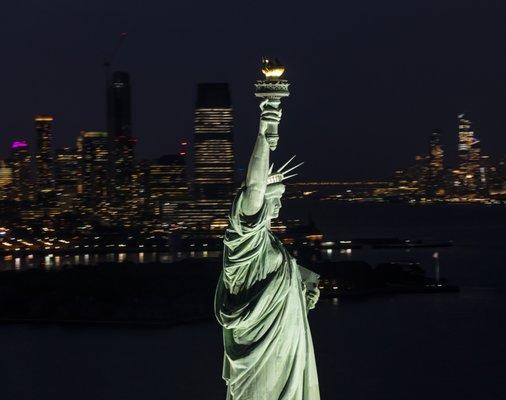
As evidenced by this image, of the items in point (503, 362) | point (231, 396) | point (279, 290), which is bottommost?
point (503, 362)

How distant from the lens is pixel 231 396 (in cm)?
332

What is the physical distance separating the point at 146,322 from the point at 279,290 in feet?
70.3

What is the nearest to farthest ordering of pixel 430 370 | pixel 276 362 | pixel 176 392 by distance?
pixel 276 362
pixel 176 392
pixel 430 370

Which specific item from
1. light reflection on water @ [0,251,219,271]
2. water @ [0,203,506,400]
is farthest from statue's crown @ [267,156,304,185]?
light reflection on water @ [0,251,219,271]

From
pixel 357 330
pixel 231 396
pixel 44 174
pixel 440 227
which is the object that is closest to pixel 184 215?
pixel 44 174

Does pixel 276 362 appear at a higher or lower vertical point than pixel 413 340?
higher

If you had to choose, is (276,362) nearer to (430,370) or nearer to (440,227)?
(430,370)

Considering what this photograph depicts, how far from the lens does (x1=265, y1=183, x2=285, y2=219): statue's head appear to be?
3.27 m

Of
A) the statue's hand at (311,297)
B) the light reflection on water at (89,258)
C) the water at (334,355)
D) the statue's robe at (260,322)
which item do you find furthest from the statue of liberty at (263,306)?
the light reflection on water at (89,258)

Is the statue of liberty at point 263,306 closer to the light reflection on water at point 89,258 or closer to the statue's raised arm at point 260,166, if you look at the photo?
the statue's raised arm at point 260,166

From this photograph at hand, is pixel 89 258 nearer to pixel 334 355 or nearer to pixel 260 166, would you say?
pixel 334 355

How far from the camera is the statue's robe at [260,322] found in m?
3.24

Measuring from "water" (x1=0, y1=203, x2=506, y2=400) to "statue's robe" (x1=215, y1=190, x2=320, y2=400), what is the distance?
1349 centimetres

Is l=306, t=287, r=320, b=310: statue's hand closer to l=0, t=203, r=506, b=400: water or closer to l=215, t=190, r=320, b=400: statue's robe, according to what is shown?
l=215, t=190, r=320, b=400: statue's robe
